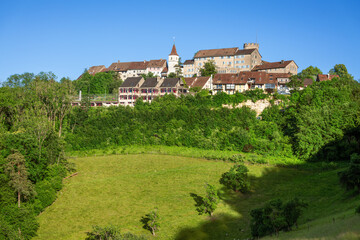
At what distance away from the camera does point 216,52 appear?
11350 cm

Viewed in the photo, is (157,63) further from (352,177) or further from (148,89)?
(352,177)

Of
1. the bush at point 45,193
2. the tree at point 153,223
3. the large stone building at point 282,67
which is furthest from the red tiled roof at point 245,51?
the tree at point 153,223

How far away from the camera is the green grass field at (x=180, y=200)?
102ft

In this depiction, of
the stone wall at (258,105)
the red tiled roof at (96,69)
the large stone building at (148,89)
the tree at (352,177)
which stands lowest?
the tree at (352,177)

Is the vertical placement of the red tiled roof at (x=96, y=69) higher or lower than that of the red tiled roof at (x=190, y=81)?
higher

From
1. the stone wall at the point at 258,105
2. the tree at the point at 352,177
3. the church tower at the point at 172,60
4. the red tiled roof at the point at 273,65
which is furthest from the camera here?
the church tower at the point at 172,60

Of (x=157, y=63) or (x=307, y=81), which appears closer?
(x=307, y=81)

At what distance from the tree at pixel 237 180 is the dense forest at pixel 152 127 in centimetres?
1671

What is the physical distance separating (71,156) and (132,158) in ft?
43.6

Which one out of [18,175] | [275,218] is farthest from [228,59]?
[275,218]

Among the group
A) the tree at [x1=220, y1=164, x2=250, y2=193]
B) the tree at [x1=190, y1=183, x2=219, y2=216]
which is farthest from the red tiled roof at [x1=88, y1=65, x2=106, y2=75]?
the tree at [x1=190, y1=183, x2=219, y2=216]

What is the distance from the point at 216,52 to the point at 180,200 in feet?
266

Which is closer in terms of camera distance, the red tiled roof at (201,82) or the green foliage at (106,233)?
the green foliage at (106,233)

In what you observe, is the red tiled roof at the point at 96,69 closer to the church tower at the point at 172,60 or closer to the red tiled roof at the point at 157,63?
the red tiled roof at the point at 157,63
